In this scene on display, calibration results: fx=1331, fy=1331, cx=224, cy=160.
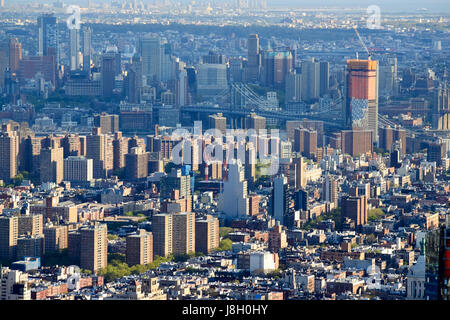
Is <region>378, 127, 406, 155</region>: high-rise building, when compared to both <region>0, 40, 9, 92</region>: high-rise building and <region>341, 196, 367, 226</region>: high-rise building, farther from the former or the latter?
<region>0, 40, 9, 92</region>: high-rise building

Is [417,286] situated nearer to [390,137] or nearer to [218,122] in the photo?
[390,137]

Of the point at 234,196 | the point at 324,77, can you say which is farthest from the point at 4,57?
the point at 234,196

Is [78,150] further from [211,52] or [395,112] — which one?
[211,52]

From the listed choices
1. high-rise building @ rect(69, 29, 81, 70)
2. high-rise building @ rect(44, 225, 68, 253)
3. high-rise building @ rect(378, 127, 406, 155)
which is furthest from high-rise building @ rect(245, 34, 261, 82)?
high-rise building @ rect(44, 225, 68, 253)

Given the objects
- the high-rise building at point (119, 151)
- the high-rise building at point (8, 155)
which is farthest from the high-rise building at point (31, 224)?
the high-rise building at point (119, 151)
